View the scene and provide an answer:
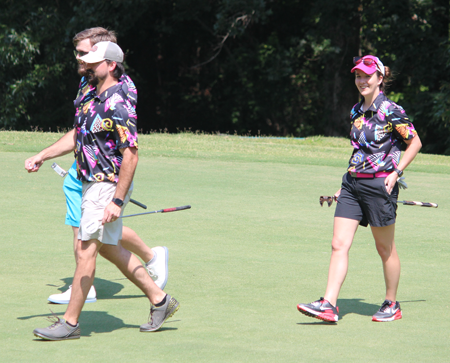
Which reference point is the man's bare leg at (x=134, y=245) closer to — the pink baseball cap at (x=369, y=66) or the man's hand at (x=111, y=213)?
the man's hand at (x=111, y=213)

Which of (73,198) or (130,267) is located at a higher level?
(73,198)

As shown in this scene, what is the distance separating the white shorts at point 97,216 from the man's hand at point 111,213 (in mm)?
74

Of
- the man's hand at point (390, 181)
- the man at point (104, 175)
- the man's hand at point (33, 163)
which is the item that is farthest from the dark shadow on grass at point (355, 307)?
the man's hand at point (33, 163)

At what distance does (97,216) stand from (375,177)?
6.91 feet

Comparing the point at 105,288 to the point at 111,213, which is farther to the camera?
the point at 105,288

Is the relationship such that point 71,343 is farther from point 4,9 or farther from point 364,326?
point 4,9

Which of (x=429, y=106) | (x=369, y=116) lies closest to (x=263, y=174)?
(x=369, y=116)

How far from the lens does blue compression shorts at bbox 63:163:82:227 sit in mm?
5910

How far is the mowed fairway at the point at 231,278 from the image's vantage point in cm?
445

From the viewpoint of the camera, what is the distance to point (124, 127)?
4.63 m

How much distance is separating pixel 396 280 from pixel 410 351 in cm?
106

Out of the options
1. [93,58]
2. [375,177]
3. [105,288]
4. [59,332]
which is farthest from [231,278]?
[93,58]

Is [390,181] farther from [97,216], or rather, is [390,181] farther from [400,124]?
[97,216]

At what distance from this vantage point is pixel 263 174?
44.4 ft
